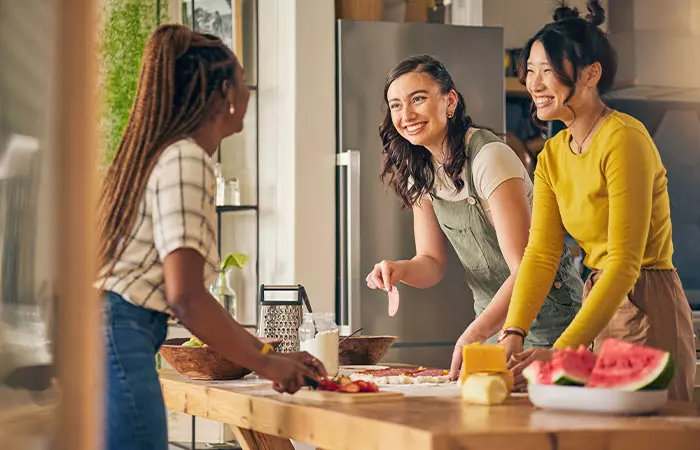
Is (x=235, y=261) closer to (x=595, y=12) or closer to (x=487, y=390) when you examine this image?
(x=595, y=12)

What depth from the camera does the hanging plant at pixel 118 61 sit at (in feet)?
14.8

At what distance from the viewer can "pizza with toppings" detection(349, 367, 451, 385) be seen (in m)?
2.24

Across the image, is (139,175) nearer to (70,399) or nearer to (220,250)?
(70,399)

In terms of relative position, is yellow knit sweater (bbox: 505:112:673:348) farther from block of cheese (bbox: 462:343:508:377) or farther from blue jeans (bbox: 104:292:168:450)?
blue jeans (bbox: 104:292:168:450)

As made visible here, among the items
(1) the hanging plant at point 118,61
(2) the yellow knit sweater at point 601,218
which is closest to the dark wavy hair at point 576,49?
(2) the yellow knit sweater at point 601,218

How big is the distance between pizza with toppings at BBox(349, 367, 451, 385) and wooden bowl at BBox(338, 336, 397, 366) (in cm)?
23

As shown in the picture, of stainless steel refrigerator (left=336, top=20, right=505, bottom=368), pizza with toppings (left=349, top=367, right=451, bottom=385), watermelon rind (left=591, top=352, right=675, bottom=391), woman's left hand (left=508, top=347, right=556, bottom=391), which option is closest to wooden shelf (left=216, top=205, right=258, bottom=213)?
stainless steel refrigerator (left=336, top=20, right=505, bottom=368)

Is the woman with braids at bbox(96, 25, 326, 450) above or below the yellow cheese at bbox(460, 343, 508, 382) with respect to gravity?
above

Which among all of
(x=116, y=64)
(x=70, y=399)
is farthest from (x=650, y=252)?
(x=116, y=64)

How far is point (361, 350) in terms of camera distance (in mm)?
2822

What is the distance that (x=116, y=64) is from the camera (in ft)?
14.9

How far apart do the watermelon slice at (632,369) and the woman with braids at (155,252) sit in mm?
557

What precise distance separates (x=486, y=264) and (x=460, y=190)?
0.23 metres

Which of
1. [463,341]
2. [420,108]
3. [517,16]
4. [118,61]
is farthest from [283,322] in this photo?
[517,16]
